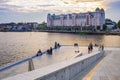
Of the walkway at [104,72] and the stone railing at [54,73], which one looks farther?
the walkway at [104,72]

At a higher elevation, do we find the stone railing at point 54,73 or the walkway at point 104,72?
the stone railing at point 54,73

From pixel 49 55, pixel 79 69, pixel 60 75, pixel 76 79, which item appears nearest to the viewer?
pixel 60 75

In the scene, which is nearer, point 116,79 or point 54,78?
point 54,78

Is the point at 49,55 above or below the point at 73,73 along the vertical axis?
below

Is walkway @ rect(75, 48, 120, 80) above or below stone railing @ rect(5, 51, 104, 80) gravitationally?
below

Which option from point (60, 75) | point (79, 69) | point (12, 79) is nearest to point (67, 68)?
point (60, 75)

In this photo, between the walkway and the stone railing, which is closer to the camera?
the stone railing

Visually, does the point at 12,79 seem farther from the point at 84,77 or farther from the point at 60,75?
the point at 84,77

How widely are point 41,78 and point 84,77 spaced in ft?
16.9

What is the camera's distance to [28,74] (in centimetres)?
867

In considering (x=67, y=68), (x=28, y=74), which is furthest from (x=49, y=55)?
(x=28, y=74)

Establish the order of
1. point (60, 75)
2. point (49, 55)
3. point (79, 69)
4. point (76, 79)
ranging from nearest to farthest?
point (60, 75) → point (76, 79) → point (79, 69) → point (49, 55)

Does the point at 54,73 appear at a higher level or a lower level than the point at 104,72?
higher

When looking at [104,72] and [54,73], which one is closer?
[54,73]
